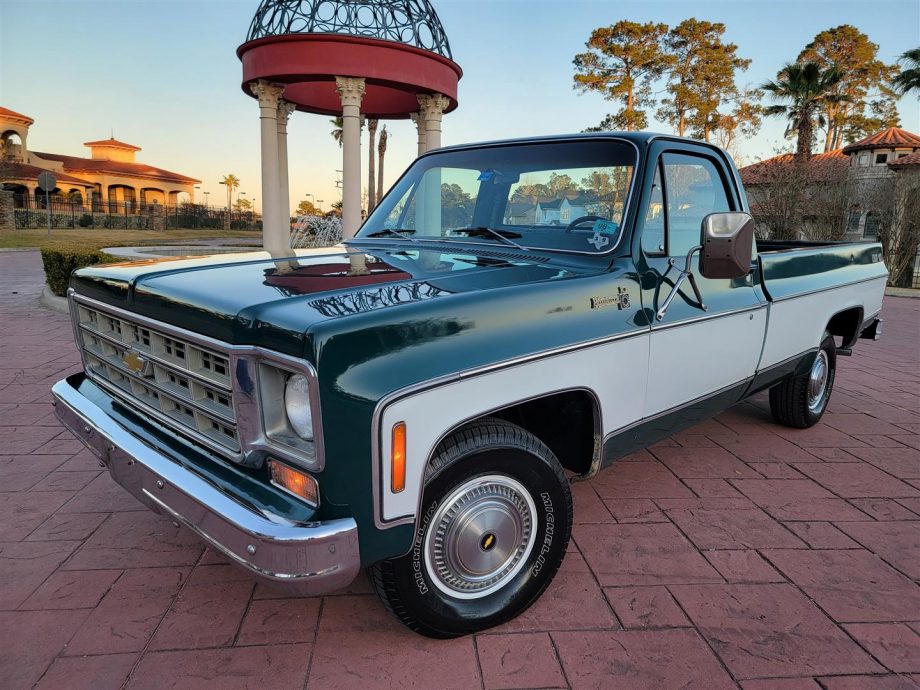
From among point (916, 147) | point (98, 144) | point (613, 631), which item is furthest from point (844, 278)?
point (98, 144)

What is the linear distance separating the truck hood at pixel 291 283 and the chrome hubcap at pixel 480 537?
75 centimetres

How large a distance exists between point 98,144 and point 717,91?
5590 cm

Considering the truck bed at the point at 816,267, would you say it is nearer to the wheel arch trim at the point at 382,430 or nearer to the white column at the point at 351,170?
the wheel arch trim at the point at 382,430

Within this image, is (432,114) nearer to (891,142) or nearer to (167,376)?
(167,376)

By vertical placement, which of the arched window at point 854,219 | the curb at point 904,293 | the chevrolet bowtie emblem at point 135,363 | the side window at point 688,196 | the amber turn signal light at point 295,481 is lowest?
the curb at point 904,293

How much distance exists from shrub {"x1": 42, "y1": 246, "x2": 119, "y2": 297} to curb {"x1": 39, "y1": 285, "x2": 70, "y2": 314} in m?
0.10

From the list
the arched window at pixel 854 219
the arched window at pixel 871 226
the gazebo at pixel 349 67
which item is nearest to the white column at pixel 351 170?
the gazebo at pixel 349 67

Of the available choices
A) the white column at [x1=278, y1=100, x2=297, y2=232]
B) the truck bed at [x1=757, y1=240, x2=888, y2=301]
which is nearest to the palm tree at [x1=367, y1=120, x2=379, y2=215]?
the white column at [x1=278, y1=100, x2=297, y2=232]

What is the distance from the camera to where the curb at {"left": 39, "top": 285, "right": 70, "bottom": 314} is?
9.42 m

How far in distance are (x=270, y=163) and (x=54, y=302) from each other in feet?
23.0

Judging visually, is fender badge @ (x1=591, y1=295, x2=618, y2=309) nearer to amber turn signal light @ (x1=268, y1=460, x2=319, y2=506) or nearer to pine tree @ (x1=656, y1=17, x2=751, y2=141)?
amber turn signal light @ (x1=268, y1=460, x2=319, y2=506)

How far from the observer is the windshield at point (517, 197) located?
2949 mm

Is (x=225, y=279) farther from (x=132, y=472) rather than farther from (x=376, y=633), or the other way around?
(x=376, y=633)

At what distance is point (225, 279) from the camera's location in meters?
2.40
